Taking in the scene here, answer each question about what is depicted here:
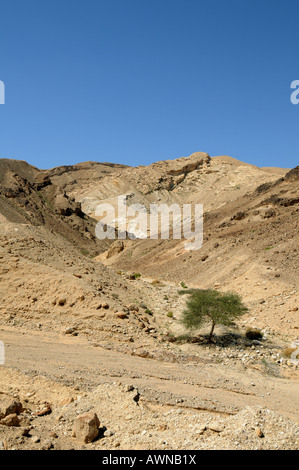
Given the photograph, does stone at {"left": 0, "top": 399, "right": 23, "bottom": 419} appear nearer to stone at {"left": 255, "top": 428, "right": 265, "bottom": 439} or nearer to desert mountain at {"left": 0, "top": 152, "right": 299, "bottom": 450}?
desert mountain at {"left": 0, "top": 152, "right": 299, "bottom": 450}

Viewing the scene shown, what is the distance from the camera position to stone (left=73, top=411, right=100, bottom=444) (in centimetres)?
636

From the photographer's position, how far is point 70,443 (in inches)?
248

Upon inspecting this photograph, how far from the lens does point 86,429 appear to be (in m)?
6.39

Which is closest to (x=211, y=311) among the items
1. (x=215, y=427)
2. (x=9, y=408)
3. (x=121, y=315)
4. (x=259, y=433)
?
(x=121, y=315)

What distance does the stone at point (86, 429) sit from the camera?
6.36 m

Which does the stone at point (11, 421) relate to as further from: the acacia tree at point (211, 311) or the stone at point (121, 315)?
the acacia tree at point (211, 311)

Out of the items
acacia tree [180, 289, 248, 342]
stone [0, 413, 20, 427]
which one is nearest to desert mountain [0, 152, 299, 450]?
stone [0, 413, 20, 427]

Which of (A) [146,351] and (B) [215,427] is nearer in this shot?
(B) [215,427]

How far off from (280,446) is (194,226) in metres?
36.7

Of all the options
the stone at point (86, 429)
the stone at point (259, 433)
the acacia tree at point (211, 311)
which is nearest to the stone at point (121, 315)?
the acacia tree at point (211, 311)

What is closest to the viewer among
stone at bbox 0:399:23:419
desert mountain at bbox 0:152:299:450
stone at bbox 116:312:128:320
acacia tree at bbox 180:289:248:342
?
desert mountain at bbox 0:152:299:450

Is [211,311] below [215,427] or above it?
above

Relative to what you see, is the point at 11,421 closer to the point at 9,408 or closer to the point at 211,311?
the point at 9,408

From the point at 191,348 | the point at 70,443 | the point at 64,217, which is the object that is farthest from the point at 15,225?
the point at 64,217
